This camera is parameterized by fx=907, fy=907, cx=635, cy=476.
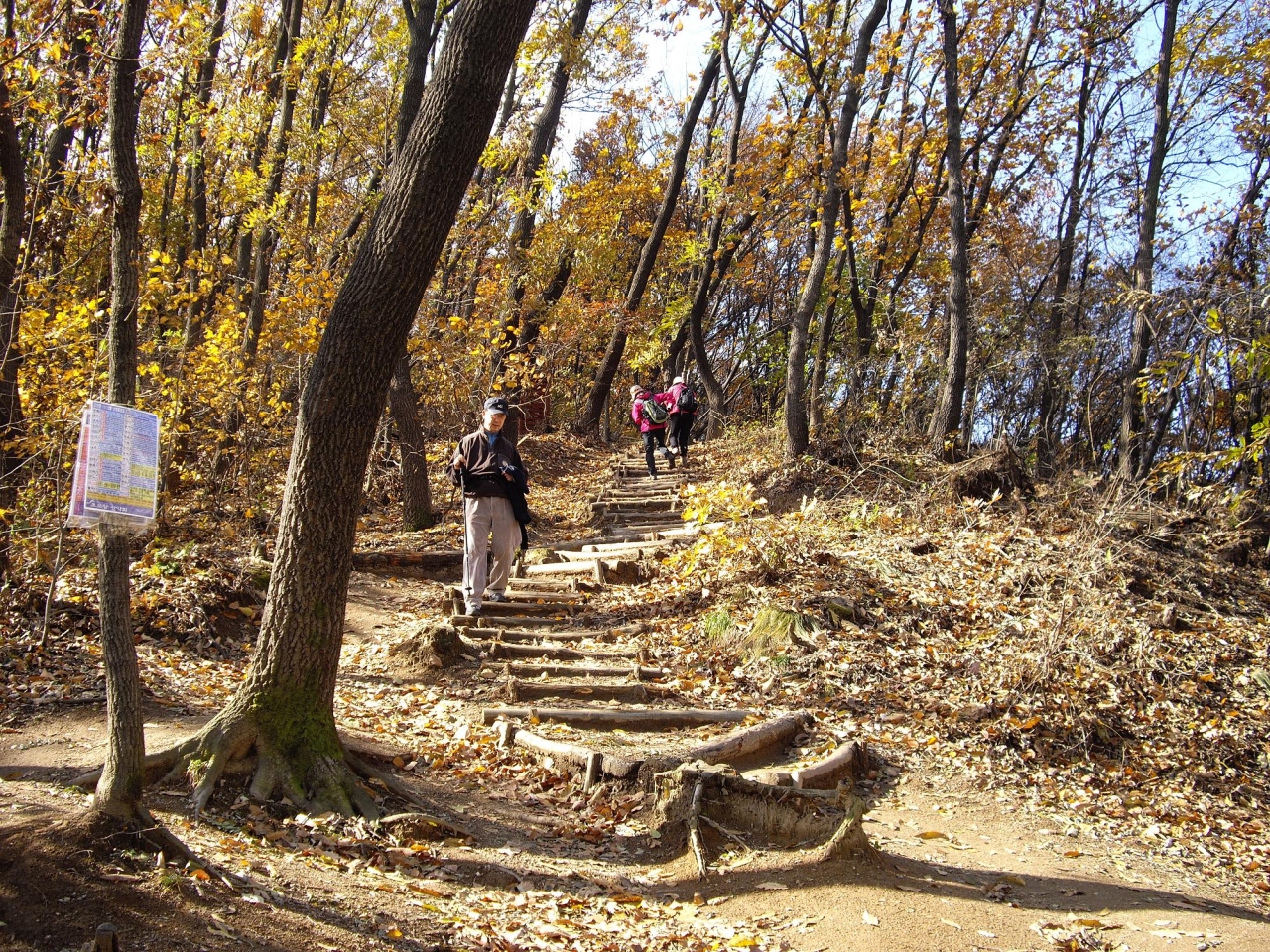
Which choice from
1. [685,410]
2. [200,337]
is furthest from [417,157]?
[685,410]

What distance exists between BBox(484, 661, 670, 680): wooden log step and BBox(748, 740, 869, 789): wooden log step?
2.04 metres

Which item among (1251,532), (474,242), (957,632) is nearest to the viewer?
(957,632)

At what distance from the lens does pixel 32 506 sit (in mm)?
7785

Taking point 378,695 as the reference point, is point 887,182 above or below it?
above

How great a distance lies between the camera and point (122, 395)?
360cm

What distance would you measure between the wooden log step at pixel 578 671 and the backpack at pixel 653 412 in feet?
30.0

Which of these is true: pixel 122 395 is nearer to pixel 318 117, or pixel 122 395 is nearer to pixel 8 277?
pixel 8 277

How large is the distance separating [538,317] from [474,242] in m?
2.12

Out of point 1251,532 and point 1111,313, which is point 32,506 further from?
point 1111,313

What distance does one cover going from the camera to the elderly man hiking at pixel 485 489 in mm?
9375

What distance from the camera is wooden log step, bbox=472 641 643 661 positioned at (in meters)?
8.46

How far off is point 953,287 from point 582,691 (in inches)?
334

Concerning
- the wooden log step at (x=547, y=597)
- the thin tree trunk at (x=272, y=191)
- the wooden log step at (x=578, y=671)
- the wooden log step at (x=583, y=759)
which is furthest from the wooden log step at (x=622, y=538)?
the wooden log step at (x=583, y=759)

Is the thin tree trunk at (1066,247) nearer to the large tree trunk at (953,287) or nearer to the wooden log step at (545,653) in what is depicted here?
the large tree trunk at (953,287)
